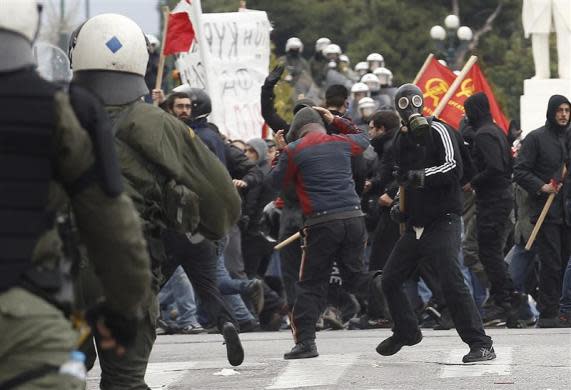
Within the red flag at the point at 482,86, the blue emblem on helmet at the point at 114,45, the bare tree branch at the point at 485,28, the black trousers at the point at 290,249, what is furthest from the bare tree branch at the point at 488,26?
the blue emblem on helmet at the point at 114,45

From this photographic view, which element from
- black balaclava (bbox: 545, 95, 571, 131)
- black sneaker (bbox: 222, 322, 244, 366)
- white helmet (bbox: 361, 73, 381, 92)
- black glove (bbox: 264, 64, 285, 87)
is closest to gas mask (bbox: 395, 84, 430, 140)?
black sneaker (bbox: 222, 322, 244, 366)

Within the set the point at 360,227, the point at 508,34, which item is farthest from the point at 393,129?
the point at 508,34

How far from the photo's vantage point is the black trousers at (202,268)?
36.2ft

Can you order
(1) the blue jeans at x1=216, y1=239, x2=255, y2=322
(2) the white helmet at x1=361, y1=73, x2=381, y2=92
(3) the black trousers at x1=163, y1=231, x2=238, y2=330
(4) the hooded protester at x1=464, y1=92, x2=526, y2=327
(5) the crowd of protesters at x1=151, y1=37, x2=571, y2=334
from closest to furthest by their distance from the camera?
(3) the black trousers at x1=163, y1=231, x2=238, y2=330
(1) the blue jeans at x1=216, y1=239, x2=255, y2=322
(5) the crowd of protesters at x1=151, y1=37, x2=571, y2=334
(4) the hooded protester at x1=464, y1=92, x2=526, y2=327
(2) the white helmet at x1=361, y1=73, x2=381, y2=92

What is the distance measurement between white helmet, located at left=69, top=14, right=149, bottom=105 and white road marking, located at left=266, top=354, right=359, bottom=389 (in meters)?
3.46

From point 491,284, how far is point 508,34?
1872 inches

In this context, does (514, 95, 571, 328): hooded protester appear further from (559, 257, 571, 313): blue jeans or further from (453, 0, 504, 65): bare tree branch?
(453, 0, 504, 65): bare tree branch

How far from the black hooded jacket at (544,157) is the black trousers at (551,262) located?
13 cm

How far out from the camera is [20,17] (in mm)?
4605

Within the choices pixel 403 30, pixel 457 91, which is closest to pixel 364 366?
pixel 457 91

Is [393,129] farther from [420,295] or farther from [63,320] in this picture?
[63,320]

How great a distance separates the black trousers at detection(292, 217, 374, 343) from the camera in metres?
12.0

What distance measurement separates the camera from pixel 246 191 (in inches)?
586

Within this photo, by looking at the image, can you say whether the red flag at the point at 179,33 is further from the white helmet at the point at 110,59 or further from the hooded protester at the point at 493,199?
the white helmet at the point at 110,59
